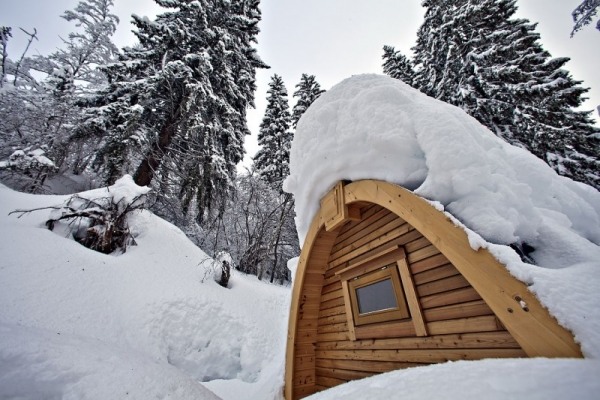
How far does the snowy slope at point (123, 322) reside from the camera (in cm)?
263

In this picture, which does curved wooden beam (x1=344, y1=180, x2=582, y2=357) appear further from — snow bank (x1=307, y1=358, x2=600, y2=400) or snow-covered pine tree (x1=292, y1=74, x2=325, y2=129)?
snow-covered pine tree (x1=292, y1=74, x2=325, y2=129)

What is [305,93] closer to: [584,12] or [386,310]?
[584,12]

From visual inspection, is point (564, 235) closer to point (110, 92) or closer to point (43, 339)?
point (43, 339)

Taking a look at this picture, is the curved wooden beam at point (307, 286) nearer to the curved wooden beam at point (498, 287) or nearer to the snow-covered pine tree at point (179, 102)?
the curved wooden beam at point (498, 287)

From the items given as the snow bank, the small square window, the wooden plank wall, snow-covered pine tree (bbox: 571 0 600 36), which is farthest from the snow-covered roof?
snow-covered pine tree (bbox: 571 0 600 36)

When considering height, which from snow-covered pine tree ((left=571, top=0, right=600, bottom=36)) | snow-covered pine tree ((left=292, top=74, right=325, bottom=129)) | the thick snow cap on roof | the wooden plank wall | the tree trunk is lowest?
the wooden plank wall

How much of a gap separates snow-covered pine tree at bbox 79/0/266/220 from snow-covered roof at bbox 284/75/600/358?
695 cm

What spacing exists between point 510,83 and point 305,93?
10.0m

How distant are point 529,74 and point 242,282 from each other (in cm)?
1314

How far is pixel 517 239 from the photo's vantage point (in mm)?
1854

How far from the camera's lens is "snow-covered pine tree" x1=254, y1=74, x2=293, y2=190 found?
14.9 m

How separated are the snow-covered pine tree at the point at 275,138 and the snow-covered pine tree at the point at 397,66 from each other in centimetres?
654

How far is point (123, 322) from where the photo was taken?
4688 mm

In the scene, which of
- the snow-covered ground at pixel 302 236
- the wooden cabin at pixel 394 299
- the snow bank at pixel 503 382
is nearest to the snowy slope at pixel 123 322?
the snow-covered ground at pixel 302 236
